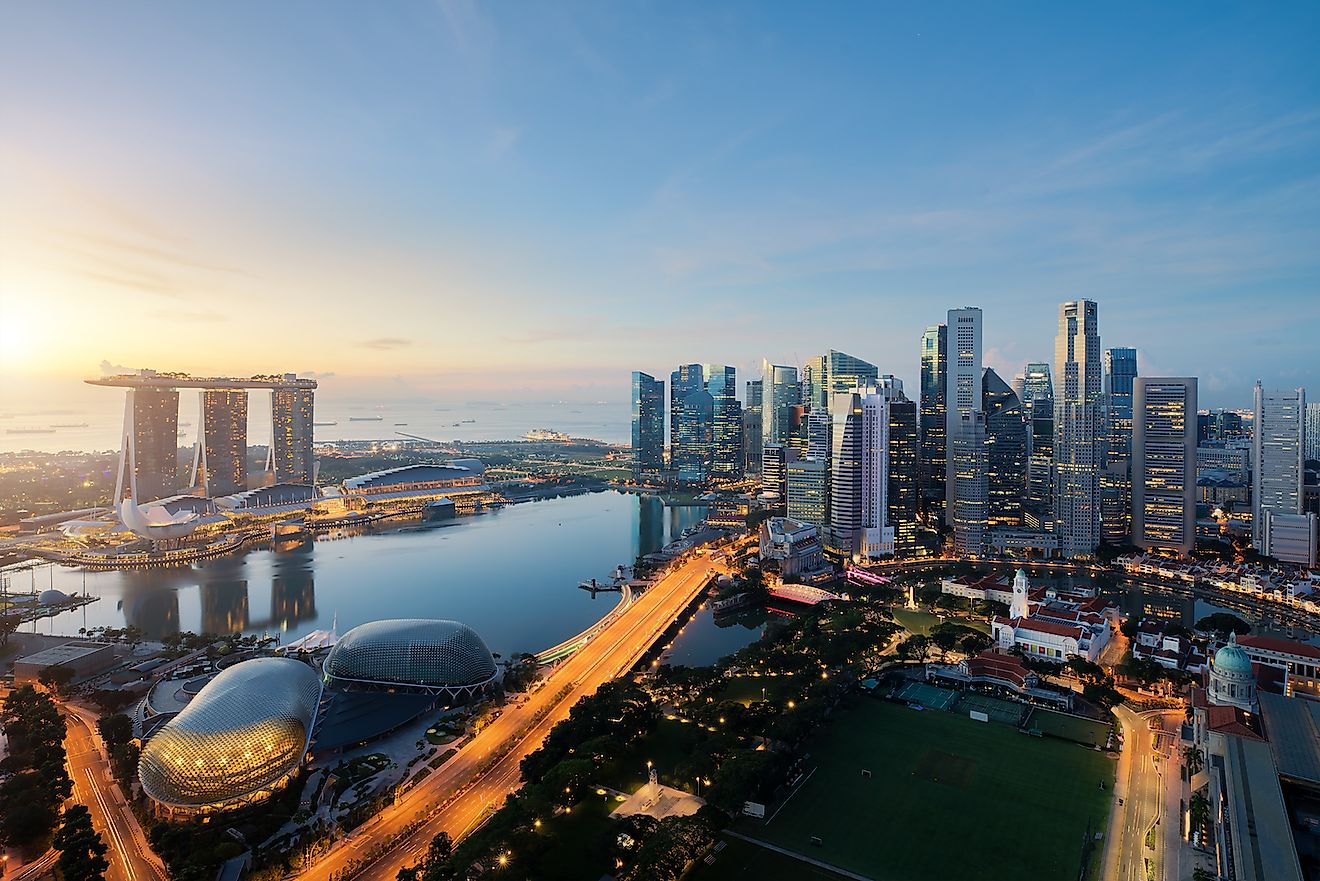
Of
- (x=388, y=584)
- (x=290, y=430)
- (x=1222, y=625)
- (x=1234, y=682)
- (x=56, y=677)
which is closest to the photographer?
(x=1234, y=682)

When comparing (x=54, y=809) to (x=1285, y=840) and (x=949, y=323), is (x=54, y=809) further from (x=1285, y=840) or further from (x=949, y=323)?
(x=949, y=323)

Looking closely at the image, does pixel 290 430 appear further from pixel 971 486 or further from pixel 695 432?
pixel 971 486

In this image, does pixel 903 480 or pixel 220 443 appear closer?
pixel 903 480

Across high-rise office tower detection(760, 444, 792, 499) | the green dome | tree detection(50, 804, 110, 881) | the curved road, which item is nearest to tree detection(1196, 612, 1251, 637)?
the green dome

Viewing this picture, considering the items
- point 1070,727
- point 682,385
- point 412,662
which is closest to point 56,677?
point 412,662

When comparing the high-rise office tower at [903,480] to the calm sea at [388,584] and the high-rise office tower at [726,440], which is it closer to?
the calm sea at [388,584]

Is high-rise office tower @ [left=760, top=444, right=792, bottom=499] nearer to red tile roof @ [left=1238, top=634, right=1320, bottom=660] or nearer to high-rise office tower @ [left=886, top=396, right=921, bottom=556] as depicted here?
high-rise office tower @ [left=886, top=396, right=921, bottom=556]
